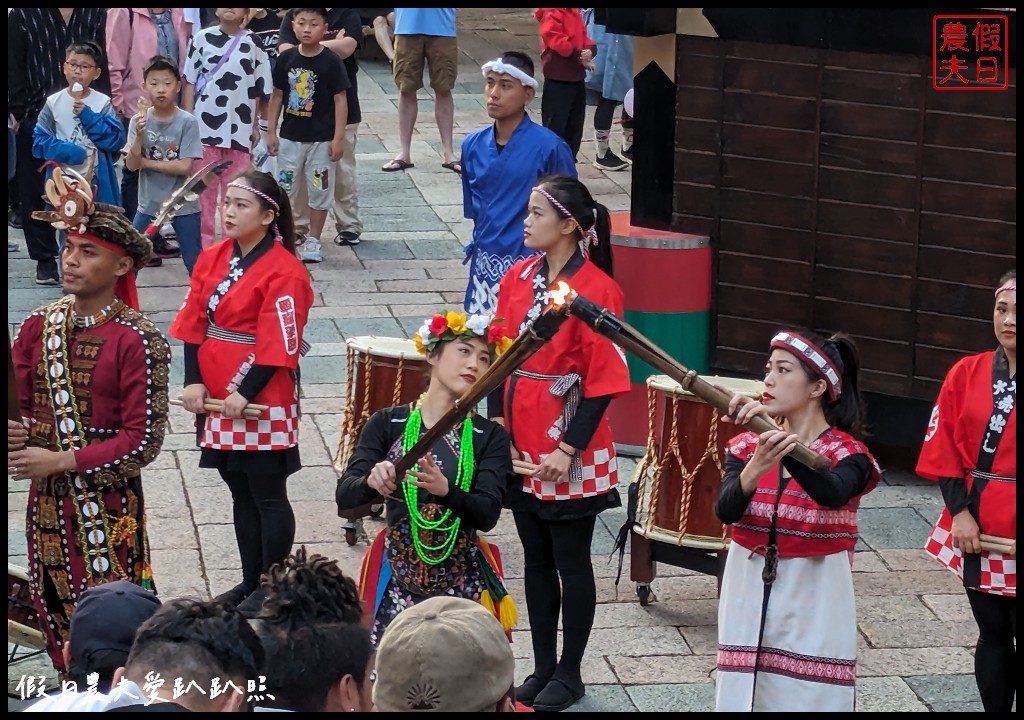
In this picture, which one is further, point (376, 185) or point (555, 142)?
point (376, 185)

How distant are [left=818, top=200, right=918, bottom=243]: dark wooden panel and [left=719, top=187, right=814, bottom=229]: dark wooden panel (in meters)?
0.08

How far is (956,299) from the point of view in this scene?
7.42m

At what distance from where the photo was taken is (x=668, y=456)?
6.31 m

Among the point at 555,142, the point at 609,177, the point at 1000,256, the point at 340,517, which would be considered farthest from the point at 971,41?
the point at 609,177

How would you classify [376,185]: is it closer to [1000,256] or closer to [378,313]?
[378,313]

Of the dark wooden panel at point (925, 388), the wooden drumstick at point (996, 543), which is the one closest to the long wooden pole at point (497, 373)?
the wooden drumstick at point (996, 543)

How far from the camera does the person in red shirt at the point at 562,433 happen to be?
18.2ft

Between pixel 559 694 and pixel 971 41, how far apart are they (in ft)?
11.7

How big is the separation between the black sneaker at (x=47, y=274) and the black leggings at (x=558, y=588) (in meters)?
5.76

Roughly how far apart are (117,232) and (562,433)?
1685mm

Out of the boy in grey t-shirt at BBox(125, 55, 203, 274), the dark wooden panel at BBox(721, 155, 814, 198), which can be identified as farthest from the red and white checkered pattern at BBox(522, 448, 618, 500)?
the boy in grey t-shirt at BBox(125, 55, 203, 274)

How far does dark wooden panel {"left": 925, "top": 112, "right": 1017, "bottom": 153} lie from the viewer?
7.10 meters

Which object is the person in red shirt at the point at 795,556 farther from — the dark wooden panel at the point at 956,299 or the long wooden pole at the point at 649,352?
the dark wooden panel at the point at 956,299

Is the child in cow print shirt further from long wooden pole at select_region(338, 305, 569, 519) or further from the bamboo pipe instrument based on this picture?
the bamboo pipe instrument
